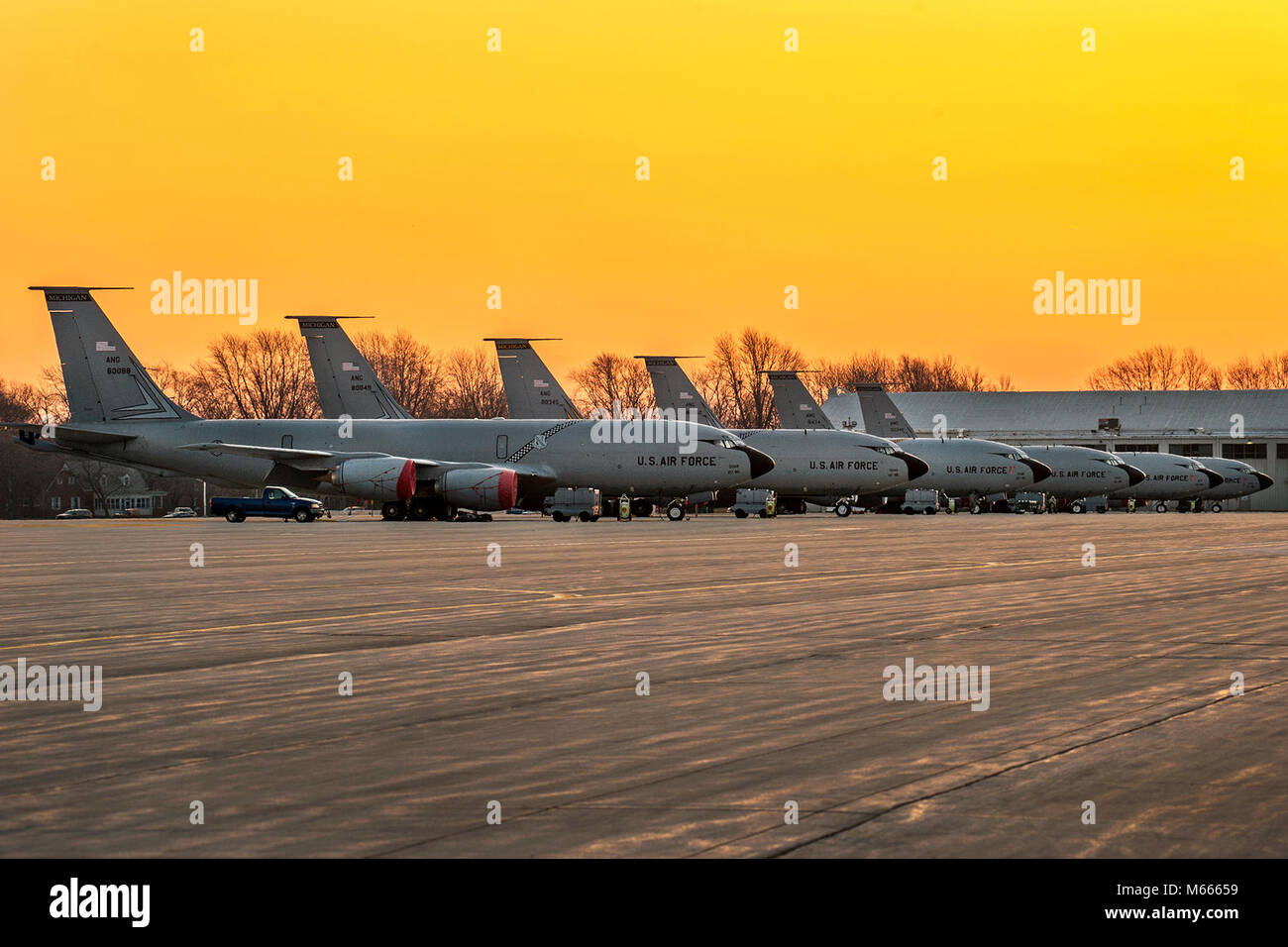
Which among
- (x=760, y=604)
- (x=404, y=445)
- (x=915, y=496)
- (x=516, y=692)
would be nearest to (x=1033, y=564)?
(x=760, y=604)

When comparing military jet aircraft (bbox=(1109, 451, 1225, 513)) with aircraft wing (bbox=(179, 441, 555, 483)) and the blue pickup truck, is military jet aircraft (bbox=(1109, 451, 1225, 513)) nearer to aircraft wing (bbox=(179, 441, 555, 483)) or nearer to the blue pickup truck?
aircraft wing (bbox=(179, 441, 555, 483))

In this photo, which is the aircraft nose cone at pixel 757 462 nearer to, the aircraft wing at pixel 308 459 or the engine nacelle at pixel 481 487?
the aircraft wing at pixel 308 459

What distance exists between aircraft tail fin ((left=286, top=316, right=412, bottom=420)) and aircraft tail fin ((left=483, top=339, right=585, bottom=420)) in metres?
8.60

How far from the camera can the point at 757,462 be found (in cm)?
7238

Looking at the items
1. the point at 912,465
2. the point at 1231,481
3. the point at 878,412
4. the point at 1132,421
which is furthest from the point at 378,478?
the point at 1132,421

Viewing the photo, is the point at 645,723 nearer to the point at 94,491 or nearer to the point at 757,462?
the point at 757,462

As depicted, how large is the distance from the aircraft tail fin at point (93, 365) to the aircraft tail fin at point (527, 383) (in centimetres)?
2223

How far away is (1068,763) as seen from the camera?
34.4 ft

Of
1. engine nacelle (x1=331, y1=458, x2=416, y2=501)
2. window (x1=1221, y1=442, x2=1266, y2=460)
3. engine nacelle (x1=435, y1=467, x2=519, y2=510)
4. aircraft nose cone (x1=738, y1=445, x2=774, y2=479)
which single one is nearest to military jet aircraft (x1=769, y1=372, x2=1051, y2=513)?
aircraft nose cone (x1=738, y1=445, x2=774, y2=479)

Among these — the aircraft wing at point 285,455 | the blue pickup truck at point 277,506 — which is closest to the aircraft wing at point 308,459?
the aircraft wing at point 285,455

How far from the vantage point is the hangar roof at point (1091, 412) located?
501 feet
